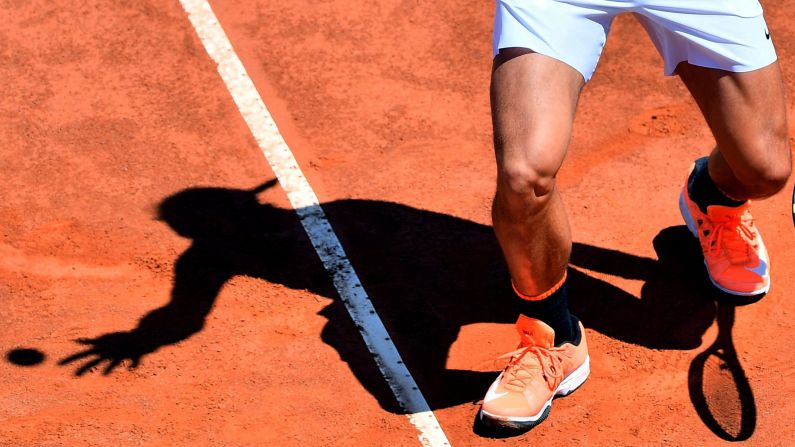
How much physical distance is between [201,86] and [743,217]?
10.6ft

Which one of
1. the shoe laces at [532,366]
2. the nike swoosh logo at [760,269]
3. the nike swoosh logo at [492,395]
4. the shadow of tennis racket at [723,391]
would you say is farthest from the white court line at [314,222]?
the nike swoosh logo at [760,269]

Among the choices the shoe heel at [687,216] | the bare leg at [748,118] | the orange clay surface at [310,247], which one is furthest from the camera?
the shoe heel at [687,216]

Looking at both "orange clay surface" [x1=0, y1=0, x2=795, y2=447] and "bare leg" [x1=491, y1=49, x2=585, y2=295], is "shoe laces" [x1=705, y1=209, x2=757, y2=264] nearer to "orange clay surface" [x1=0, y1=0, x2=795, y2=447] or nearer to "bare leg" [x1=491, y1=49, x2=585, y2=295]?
"orange clay surface" [x1=0, y1=0, x2=795, y2=447]

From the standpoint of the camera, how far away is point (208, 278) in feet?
17.5

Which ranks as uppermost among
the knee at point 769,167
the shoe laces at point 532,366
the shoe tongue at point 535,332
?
→ the knee at point 769,167

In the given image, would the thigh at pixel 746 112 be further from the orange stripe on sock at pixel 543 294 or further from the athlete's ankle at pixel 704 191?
the orange stripe on sock at pixel 543 294

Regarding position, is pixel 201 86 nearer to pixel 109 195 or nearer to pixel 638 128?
pixel 109 195

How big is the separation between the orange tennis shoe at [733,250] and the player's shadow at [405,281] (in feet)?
0.42

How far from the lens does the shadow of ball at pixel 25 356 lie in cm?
496

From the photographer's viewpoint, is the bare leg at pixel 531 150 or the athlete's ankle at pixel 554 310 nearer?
the bare leg at pixel 531 150

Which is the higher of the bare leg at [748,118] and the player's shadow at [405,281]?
the bare leg at [748,118]

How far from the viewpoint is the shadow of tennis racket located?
464 centimetres

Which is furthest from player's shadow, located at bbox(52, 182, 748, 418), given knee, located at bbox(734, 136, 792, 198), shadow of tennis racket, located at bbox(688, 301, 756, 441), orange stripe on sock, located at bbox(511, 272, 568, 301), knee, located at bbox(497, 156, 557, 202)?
knee, located at bbox(497, 156, 557, 202)

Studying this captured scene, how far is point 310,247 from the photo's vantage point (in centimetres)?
551
